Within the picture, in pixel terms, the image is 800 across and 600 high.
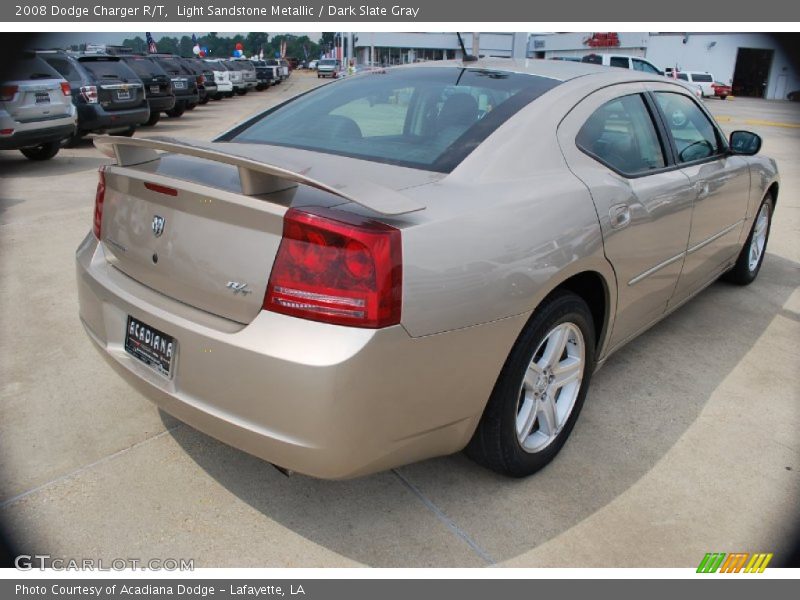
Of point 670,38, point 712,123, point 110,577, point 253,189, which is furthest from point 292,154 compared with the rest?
point 670,38

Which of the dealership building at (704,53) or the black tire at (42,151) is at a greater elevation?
the dealership building at (704,53)

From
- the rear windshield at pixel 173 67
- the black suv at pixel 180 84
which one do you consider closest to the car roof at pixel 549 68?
the black suv at pixel 180 84

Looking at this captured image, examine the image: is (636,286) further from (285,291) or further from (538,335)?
(285,291)

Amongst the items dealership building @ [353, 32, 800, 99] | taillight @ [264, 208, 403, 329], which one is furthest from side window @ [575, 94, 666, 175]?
dealership building @ [353, 32, 800, 99]

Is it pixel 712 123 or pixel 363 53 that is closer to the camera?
pixel 712 123

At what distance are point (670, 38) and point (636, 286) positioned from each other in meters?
50.3

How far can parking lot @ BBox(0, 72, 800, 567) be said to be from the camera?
2188mm

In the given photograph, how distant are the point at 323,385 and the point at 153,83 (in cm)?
1450

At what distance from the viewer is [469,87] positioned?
2.75 meters

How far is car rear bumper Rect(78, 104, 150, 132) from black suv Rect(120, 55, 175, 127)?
2.47m

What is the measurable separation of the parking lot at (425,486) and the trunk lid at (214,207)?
808 mm

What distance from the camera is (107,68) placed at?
11.6 m

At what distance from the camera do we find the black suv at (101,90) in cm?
1080

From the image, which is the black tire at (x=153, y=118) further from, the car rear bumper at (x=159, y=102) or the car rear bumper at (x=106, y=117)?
the car rear bumper at (x=106, y=117)
